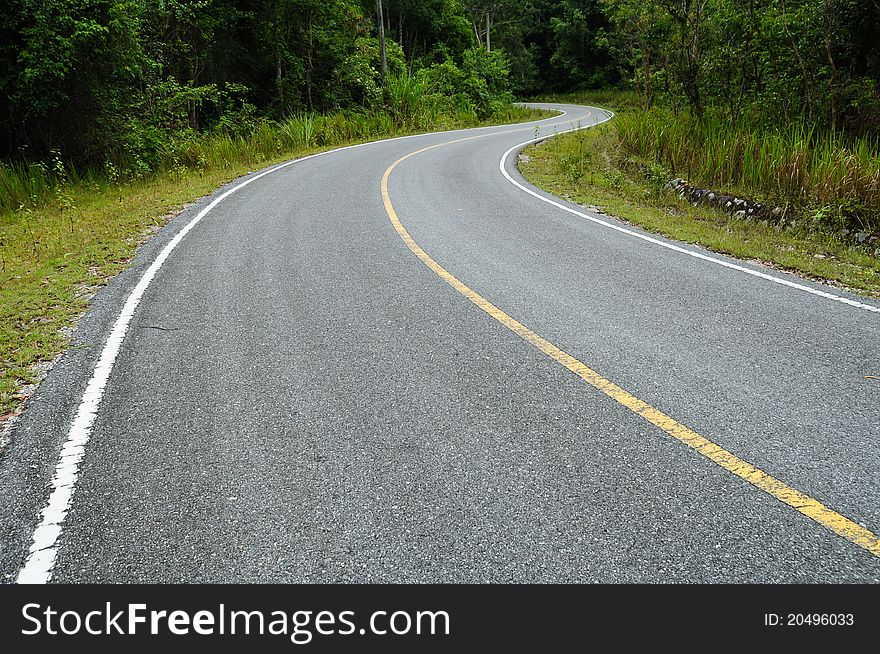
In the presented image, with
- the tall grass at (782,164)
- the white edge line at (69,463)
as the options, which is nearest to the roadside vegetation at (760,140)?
the tall grass at (782,164)

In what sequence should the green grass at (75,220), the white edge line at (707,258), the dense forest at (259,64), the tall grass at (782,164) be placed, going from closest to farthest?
the green grass at (75,220), the white edge line at (707,258), the tall grass at (782,164), the dense forest at (259,64)

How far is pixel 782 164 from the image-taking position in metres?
10.5

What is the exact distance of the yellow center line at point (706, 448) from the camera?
2.94 metres

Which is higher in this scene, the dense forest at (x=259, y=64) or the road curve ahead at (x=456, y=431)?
the dense forest at (x=259, y=64)

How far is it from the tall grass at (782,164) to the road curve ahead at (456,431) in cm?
321

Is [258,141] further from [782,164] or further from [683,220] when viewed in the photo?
[782,164]

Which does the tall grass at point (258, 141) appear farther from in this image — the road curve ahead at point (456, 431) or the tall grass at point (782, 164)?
the tall grass at point (782, 164)

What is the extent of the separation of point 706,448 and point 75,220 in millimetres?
11141

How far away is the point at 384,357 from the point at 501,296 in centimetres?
184

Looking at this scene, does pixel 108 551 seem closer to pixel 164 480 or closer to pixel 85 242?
pixel 164 480

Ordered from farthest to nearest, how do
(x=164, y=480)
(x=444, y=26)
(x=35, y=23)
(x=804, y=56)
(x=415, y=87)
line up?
(x=444, y=26)
(x=415, y=87)
(x=35, y=23)
(x=804, y=56)
(x=164, y=480)

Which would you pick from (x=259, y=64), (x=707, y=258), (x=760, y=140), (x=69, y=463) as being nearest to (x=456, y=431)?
(x=69, y=463)

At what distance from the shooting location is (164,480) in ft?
11.4

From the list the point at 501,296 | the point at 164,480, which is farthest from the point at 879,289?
the point at 164,480
